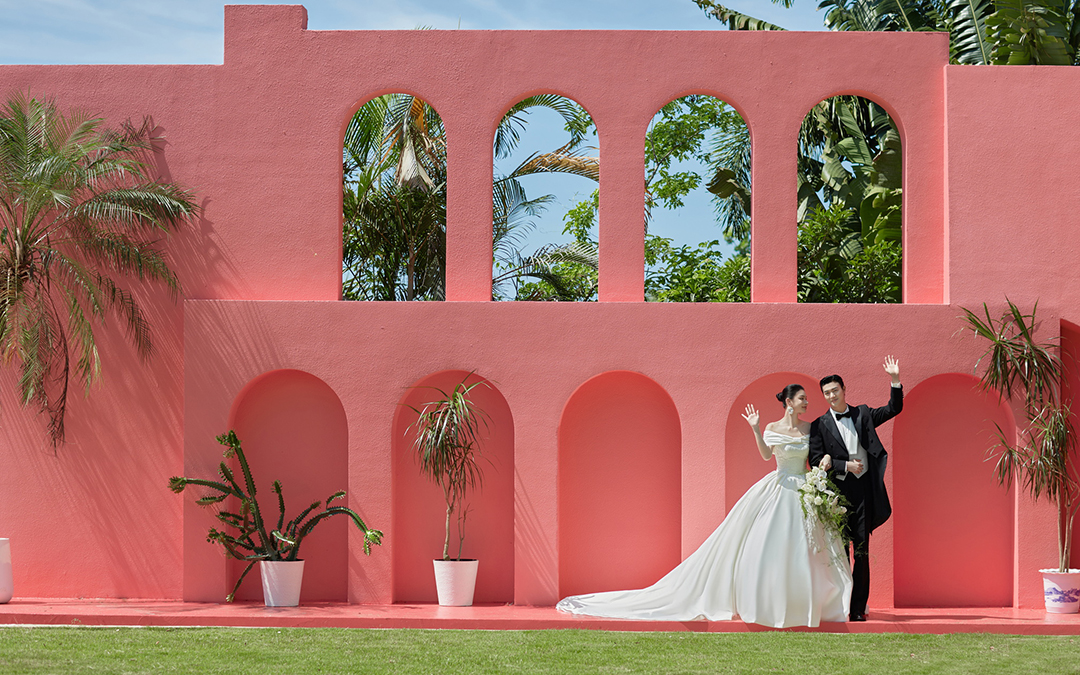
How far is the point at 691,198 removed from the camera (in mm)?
24547

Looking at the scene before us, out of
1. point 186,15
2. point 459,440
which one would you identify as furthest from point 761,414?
point 186,15

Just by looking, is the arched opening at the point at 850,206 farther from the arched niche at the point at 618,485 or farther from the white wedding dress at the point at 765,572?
the white wedding dress at the point at 765,572

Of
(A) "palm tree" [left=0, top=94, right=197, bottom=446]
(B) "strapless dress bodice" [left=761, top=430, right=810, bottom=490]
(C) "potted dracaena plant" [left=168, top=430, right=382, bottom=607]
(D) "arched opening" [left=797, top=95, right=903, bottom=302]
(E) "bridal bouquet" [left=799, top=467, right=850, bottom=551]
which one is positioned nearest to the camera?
(E) "bridal bouquet" [left=799, top=467, right=850, bottom=551]

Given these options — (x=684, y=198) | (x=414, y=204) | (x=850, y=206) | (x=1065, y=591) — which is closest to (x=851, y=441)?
(x=1065, y=591)

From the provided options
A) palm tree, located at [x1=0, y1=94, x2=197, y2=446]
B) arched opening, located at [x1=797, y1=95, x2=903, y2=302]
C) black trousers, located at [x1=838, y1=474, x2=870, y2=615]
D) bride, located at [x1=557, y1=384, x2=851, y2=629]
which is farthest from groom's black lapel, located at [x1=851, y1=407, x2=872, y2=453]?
arched opening, located at [x1=797, y1=95, x2=903, y2=302]

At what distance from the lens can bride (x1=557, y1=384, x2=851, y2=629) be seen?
916cm

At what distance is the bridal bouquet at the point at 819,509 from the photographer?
9133 millimetres

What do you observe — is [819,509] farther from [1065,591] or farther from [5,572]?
[5,572]

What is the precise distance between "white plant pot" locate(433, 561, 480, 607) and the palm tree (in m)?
3.69

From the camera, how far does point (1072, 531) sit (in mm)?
11008

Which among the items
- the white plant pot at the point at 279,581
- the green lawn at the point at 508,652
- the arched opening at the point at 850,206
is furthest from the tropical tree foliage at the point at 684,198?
the green lawn at the point at 508,652

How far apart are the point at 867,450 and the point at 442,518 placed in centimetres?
416

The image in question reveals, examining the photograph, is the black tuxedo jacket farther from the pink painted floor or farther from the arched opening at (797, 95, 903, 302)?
the arched opening at (797, 95, 903, 302)

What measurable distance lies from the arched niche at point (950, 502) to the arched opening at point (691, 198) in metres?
11.4
